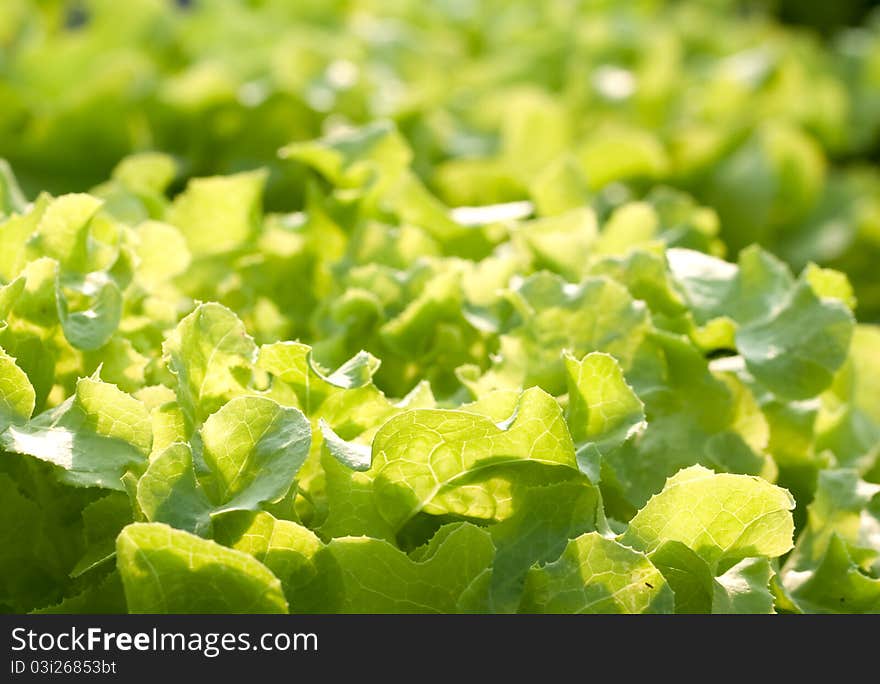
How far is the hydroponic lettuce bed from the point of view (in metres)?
1.09

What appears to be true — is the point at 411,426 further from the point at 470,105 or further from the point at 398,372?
the point at 470,105

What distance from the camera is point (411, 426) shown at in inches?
43.9

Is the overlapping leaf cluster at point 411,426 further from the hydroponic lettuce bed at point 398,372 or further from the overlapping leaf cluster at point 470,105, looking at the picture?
the overlapping leaf cluster at point 470,105

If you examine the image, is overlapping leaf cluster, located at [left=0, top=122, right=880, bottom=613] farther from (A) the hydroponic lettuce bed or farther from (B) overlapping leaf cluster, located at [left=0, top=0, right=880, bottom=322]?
(B) overlapping leaf cluster, located at [left=0, top=0, right=880, bottom=322]

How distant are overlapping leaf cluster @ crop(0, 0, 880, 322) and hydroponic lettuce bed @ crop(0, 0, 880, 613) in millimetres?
12

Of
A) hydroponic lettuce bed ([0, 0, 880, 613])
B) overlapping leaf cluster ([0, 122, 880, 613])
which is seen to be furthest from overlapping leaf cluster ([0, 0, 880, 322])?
overlapping leaf cluster ([0, 122, 880, 613])

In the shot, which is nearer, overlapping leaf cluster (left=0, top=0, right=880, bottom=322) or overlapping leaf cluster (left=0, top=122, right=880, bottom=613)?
overlapping leaf cluster (left=0, top=122, right=880, bottom=613)

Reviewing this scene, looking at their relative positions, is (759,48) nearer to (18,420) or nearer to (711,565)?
(711,565)

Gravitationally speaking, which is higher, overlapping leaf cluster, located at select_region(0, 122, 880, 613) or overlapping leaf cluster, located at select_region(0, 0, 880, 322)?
overlapping leaf cluster, located at select_region(0, 122, 880, 613)

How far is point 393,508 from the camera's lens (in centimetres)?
117

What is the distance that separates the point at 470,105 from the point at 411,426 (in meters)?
1.71

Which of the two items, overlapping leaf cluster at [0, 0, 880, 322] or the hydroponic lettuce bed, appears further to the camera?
overlapping leaf cluster at [0, 0, 880, 322]

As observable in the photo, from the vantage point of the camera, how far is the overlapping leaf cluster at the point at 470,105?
2.43m

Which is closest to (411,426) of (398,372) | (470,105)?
(398,372)
